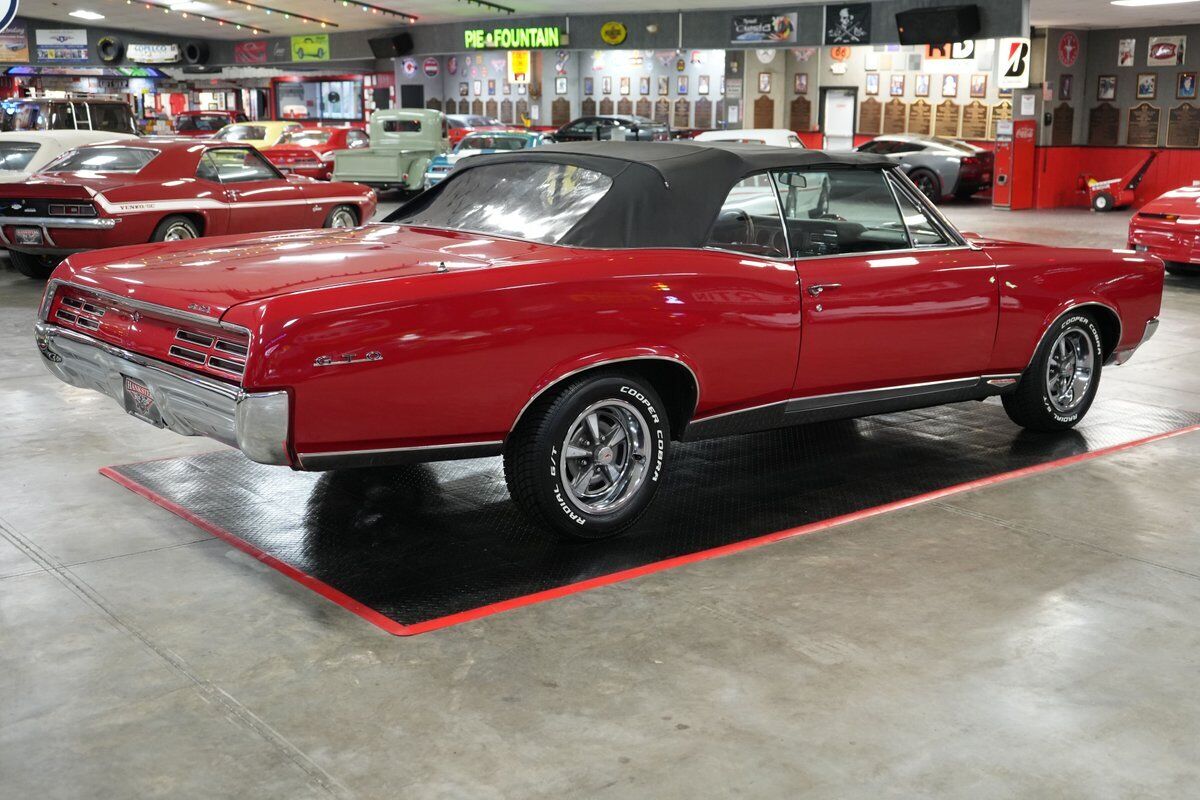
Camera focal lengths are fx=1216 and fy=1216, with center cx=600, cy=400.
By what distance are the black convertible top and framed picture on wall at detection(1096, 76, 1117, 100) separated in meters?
19.9

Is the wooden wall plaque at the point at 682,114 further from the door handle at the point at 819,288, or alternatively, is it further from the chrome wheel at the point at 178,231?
the door handle at the point at 819,288

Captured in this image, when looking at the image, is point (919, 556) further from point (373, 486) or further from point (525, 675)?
point (373, 486)

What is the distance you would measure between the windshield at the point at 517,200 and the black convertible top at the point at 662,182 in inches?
2.3

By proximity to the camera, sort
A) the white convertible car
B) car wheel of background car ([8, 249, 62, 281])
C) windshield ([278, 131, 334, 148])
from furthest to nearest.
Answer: windshield ([278, 131, 334, 148]), the white convertible car, car wheel of background car ([8, 249, 62, 281])

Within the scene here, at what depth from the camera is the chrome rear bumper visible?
12.3 feet

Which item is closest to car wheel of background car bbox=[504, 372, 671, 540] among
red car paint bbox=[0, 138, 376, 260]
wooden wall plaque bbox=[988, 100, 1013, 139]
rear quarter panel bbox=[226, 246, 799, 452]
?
rear quarter panel bbox=[226, 246, 799, 452]

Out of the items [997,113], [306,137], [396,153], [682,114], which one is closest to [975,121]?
[997,113]

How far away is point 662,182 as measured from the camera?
4.77 meters

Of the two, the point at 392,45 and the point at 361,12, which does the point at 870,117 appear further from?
the point at 392,45

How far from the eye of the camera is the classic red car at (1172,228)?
1178cm

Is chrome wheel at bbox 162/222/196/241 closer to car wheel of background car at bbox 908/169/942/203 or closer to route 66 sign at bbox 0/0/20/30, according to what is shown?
route 66 sign at bbox 0/0/20/30

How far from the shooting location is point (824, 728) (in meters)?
3.12

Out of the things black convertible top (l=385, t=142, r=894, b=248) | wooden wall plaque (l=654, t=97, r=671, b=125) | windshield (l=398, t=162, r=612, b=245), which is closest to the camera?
Answer: black convertible top (l=385, t=142, r=894, b=248)

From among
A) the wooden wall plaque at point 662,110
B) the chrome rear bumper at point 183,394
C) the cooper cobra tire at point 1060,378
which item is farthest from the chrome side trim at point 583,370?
the wooden wall plaque at point 662,110
